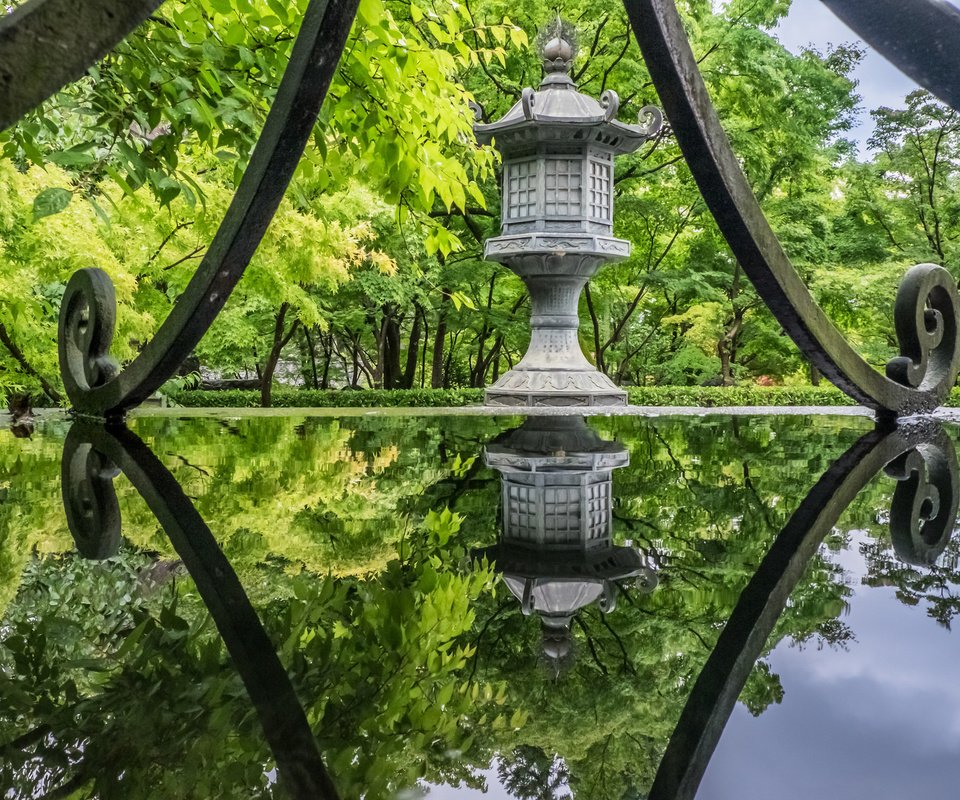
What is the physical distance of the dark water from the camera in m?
0.62

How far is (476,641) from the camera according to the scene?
867 mm

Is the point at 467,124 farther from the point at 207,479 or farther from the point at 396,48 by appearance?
the point at 207,479

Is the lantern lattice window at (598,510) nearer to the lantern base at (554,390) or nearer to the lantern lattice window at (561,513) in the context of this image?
the lantern lattice window at (561,513)

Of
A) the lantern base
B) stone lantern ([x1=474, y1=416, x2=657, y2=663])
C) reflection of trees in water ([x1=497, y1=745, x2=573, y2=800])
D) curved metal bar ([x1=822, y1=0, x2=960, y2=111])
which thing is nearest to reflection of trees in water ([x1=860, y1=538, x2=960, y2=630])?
stone lantern ([x1=474, y1=416, x2=657, y2=663])

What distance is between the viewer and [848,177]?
16469 mm

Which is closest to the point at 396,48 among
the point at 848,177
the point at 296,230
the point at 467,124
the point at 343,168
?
the point at 467,124

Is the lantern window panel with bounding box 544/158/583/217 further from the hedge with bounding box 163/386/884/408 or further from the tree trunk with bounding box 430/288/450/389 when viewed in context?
the tree trunk with bounding box 430/288/450/389

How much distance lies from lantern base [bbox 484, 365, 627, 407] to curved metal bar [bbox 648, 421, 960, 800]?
7004 mm

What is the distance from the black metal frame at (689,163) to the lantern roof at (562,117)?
7.58 meters

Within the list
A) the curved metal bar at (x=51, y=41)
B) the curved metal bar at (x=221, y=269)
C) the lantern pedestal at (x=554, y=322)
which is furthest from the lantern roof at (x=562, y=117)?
the curved metal bar at (x=51, y=41)

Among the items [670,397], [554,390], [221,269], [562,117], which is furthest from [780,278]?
[670,397]

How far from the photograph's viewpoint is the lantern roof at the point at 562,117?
990 centimetres

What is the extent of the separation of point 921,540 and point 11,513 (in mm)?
1718

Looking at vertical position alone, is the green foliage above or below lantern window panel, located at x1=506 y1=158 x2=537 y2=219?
below
